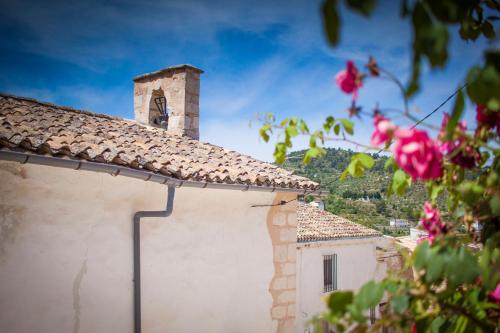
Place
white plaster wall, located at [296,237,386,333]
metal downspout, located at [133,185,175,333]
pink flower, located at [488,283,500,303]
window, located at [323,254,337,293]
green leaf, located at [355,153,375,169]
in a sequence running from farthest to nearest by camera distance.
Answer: window, located at [323,254,337,293] < white plaster wall, located at [296,237,386,333] < metal downspout, located at [133,185,175,333] < green leaf, located at [355,153,375,169] < pink flower, located at [488,283,500,303]

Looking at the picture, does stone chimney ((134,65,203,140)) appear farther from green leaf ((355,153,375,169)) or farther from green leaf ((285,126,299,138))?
green leaf ((355,153,375,169))

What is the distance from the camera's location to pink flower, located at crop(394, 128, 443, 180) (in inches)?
42.4

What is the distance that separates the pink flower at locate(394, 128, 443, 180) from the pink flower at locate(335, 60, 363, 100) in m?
0.23

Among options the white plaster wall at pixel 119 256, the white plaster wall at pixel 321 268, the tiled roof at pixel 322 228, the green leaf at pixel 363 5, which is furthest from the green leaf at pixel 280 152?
the white plaster wall at pixel 321 268

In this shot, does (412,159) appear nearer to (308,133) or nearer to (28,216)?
(308,133)

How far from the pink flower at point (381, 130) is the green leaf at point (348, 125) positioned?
1.62 feet

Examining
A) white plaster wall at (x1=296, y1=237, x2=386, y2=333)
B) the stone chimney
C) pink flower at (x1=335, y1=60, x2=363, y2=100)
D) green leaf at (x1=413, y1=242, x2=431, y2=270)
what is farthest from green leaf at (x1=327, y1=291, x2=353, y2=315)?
white plaster wall at (x1=296, y1=237, x2=386, y2=333)

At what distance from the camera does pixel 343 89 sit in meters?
1.26

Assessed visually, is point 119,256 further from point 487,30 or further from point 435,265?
point 487,30

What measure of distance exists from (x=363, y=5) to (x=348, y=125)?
3.44 feet

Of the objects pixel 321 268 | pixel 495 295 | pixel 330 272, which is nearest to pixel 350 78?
pixel 495 295

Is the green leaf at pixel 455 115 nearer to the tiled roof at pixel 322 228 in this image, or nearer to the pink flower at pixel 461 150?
the pink flower at pixel 461 150

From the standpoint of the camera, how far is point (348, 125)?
68.9 inches

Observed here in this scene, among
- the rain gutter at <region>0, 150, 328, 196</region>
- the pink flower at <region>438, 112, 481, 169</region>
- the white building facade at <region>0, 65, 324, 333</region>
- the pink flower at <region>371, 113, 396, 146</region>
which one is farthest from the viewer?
the white building facade at <region>0, 65, 324, 333</region>
